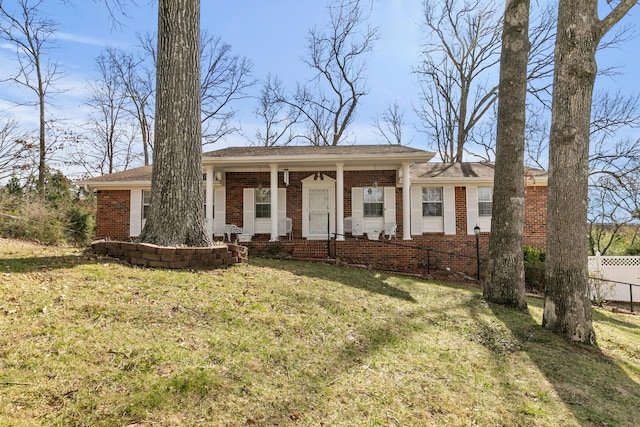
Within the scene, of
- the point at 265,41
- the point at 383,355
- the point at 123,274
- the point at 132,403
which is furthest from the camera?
the point at 265,41

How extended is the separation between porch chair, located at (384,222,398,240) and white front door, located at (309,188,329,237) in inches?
84.9

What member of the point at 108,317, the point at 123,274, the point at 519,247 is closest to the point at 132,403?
the point at 108,317

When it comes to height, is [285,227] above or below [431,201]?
below

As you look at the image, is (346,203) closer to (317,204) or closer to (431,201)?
(317,204)

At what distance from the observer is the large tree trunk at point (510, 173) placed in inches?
275

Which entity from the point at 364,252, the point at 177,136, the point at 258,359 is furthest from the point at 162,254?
the point at 364,252

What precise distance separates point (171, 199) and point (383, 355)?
405cm

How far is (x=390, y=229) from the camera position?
1290 centimetres

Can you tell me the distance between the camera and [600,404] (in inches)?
134

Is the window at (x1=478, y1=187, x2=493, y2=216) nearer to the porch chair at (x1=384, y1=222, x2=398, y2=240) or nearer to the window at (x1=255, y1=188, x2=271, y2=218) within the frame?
the porch chair at (x1=384, y1=222, x2=398, y2=240)

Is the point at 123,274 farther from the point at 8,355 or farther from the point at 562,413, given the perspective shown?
the point at 562,413

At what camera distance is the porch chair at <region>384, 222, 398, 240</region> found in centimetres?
1282

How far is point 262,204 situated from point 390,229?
4.72 meters

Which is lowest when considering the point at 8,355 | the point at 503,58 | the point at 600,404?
the point at 600,404
